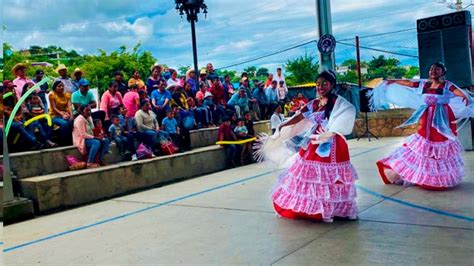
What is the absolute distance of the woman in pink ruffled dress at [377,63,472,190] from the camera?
21.7 ft

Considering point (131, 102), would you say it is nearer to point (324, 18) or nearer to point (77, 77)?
point (77, 77)

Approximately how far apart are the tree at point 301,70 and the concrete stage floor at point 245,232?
78.4ft

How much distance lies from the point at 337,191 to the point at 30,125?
541cm

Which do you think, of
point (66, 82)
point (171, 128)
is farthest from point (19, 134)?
point (171, 128)

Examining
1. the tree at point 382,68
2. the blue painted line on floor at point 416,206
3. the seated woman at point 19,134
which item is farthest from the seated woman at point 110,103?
the tree at point 382,68

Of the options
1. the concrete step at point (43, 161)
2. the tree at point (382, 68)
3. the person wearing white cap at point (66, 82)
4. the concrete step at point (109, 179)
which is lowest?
the concrete step at point (109, 179)

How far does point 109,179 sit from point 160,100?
3.16 meters

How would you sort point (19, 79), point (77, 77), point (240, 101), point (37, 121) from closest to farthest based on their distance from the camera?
point (37, 121) → point (19, 79) → point (77, 77) → point (240, 101)

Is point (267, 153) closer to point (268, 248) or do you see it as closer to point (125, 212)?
point (268, 248)

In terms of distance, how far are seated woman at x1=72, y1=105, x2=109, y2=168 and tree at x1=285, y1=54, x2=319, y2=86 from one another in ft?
77.5

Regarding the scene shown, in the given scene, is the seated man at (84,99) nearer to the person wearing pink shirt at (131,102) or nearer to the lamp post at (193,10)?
the person wearing pink shirt at (131,102)

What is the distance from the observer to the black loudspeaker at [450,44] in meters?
10.7

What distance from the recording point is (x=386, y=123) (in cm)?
1465

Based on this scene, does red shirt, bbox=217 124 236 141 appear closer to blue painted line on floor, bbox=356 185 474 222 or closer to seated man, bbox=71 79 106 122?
seated man, bbox=71 79 106 122
